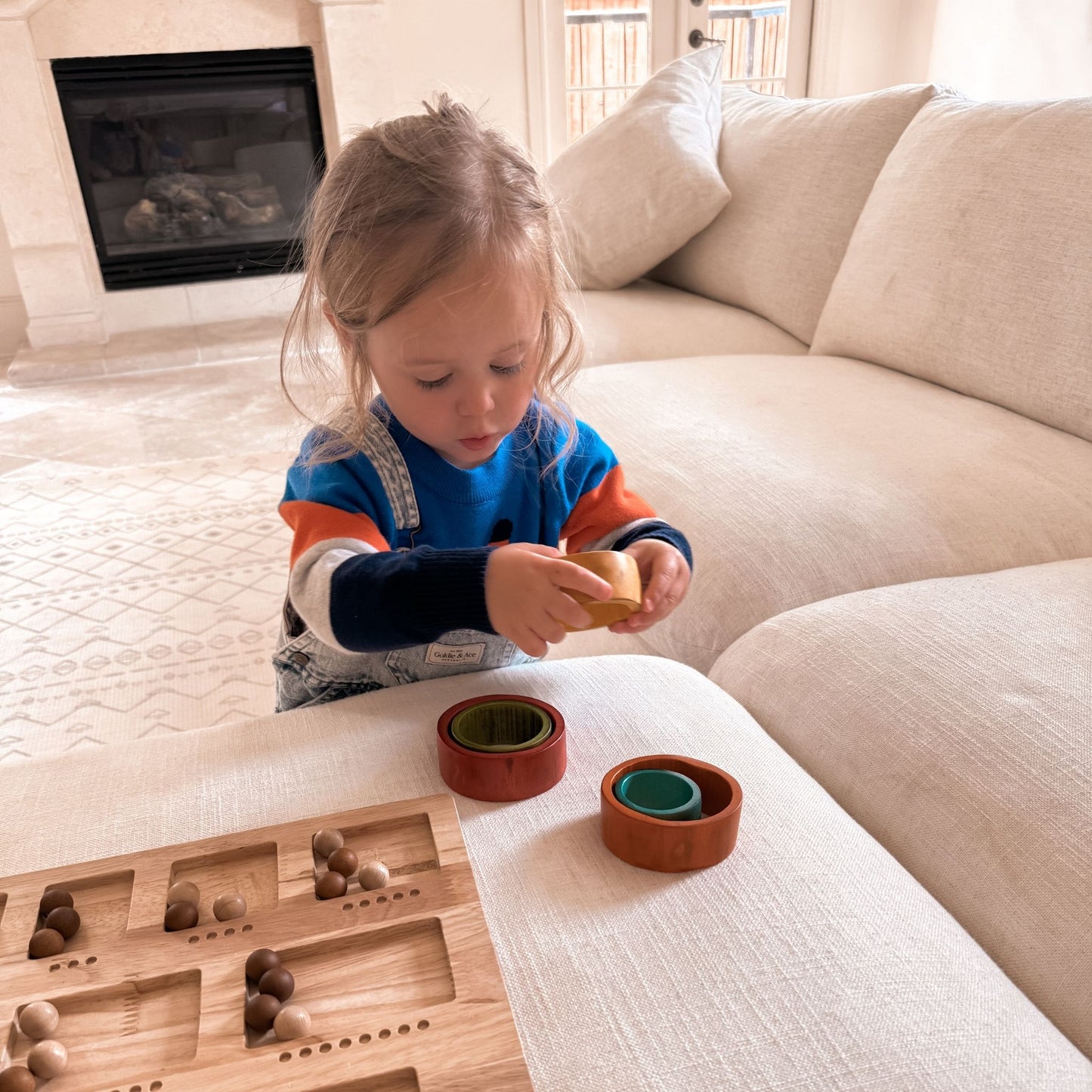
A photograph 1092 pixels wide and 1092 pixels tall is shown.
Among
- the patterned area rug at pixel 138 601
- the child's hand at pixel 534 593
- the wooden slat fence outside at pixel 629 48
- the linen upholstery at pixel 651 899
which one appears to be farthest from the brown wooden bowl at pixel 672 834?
the wooden slat fence outside at pixel 629 48

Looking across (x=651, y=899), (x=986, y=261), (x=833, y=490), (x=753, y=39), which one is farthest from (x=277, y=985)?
(x=753, y=39)

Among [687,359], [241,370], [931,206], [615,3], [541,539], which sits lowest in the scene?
[241,370]

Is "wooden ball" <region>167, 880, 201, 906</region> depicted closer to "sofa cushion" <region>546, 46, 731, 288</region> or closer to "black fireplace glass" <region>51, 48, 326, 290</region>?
"sofa cushion" <region>546, 46, 731, 288</region>

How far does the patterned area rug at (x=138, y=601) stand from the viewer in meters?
1.61

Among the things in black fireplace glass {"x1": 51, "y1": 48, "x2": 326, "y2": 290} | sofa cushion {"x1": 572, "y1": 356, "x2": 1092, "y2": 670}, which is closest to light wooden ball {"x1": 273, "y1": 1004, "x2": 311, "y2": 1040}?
sofa cushion {"x1": 572, "y1": 356, "x2": 1092, "y2": 670}

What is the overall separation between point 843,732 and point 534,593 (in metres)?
0.35

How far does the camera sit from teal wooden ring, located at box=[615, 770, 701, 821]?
761mm

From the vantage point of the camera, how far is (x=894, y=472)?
1352mm

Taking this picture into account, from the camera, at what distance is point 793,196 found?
2148 millimetres

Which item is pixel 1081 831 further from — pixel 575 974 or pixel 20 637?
pixel 20 637

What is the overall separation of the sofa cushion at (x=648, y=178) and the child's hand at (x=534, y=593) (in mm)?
1652

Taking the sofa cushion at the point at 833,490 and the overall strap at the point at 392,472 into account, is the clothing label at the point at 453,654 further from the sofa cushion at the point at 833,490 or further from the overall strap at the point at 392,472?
the sofa cushion at the point at 833,490

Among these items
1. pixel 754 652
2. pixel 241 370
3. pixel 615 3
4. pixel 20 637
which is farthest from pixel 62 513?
pixel 615 3

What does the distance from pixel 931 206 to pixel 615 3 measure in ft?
10.0
